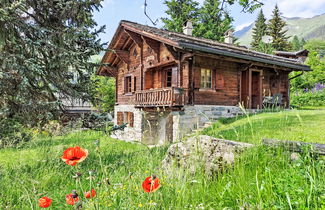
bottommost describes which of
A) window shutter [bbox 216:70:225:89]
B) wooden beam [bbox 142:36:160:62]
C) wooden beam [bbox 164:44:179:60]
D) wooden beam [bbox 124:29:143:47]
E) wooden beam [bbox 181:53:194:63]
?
window shutter [bbox 216:70:225:89]

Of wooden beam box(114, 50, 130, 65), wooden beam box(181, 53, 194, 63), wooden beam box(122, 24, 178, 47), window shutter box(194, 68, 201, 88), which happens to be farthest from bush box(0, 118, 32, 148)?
wooden beam box(114, 50, 130, 65)

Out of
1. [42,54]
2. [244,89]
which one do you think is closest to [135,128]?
[244,89]

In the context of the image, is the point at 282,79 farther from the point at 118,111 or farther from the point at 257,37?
the point at 257,37

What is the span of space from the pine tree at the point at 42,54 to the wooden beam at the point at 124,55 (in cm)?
892

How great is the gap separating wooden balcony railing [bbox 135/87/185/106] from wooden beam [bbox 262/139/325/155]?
6.94 m

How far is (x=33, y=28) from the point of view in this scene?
172 inches

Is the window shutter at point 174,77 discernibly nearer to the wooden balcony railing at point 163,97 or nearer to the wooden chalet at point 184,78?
the wooden chalet at point 184,78

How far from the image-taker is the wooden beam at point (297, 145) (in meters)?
2.39

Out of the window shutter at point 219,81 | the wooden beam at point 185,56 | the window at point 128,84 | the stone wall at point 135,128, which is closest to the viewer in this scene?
the wooden beam at point 185,56

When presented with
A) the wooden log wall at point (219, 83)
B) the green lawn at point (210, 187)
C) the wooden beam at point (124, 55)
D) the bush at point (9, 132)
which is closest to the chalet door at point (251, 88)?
the wooden log wall at point (219, 83)

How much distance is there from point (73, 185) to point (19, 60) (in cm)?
247

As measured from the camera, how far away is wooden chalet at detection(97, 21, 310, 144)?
10039mm

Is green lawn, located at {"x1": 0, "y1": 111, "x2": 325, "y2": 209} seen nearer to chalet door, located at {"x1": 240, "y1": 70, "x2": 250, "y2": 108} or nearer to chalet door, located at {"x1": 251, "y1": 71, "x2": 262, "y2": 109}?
chalet door, located at {"x1": 240, "y1": 70, "x2": 250, "y2": 108}

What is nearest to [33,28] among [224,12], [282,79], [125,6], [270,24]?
[125,6]
